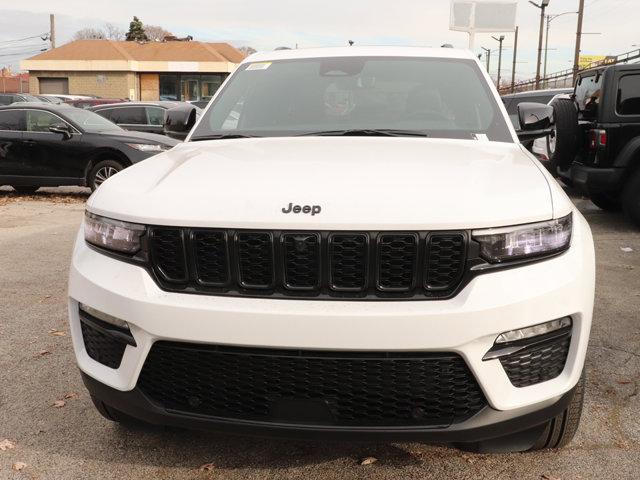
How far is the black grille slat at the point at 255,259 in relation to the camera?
90.2 inches

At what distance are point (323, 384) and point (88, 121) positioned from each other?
10.1m

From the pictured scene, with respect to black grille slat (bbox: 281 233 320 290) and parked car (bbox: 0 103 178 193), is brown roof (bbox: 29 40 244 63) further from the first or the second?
black grille slat (bbox: 281 233 320 290)

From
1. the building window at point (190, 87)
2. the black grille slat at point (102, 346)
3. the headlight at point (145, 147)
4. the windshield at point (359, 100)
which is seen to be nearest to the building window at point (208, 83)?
the building window at point (190, 87)

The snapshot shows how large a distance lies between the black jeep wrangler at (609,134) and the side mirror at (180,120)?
5077 millimetres

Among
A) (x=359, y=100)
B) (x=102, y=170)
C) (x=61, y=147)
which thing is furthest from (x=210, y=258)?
(x=61, y=147)

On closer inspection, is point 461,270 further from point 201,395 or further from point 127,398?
point 127,398

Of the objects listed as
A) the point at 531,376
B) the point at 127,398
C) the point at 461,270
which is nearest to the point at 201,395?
the point at 127,398

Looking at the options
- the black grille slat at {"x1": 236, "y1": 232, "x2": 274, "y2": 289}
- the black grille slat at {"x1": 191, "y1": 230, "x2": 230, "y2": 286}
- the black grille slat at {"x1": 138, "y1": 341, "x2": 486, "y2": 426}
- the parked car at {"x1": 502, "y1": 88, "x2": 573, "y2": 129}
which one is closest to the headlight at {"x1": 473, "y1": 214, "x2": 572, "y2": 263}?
the black grille slat at {"x1": 138, "y1": 341, "x2": 486, "y2": 426}

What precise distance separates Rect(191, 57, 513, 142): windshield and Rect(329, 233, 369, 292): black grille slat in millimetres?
1351

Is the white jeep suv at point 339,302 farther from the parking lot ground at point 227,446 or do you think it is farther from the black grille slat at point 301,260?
the parking lot ground at point 227,446

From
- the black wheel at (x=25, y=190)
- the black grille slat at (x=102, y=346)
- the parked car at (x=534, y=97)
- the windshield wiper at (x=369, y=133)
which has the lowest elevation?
the black wheel at (x=25, y=190)

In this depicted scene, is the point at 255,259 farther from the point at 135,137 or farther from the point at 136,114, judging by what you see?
the point at 136,114

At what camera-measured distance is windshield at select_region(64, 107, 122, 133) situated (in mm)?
11039

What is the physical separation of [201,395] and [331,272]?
651 mm
